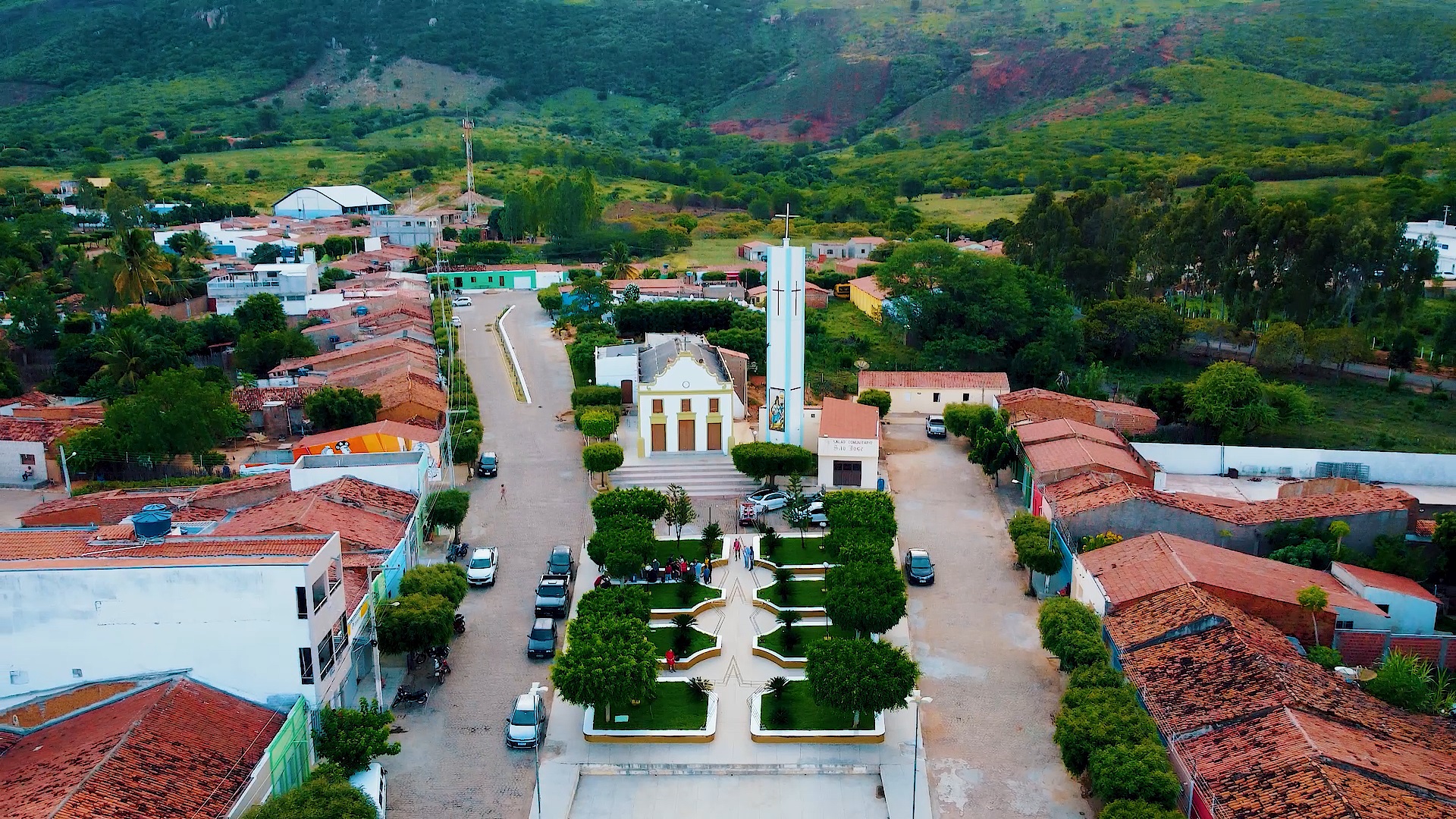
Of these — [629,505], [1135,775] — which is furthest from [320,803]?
[629,505]

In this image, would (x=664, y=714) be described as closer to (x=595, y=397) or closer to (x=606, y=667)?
(x=606, y=667)

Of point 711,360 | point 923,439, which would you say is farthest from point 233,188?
point 923,439

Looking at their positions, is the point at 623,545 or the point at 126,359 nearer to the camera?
the point at 623,545

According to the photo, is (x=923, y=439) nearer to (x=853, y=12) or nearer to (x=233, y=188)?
(x=233, y=188)

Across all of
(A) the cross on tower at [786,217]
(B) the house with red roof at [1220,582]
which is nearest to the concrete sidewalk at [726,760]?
(B) the house with red roof at [1220,582]

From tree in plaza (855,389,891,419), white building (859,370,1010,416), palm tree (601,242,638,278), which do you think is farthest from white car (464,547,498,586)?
palm tree (601,242,638,278)
